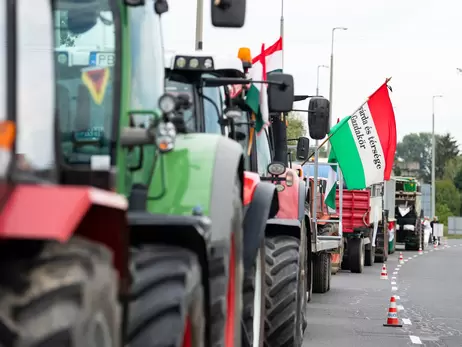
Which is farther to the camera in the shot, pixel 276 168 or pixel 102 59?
pixel 276 168

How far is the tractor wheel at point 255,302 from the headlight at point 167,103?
257cm

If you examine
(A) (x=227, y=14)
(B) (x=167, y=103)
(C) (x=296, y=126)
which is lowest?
(B) (x=167, y=103)

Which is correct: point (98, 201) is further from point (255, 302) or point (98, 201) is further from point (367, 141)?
point (367, 141)

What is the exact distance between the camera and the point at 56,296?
144 inches

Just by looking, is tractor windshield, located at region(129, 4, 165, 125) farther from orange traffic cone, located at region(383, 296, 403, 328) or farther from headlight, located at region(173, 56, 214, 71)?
orange traffic cone, located at region(383, 296, 403, 328)

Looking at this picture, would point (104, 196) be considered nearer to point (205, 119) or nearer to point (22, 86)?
point (22, 86)

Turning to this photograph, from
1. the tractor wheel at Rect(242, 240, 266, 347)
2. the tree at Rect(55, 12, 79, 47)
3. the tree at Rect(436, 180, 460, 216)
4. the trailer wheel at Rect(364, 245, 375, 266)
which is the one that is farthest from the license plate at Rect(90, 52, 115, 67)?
the tree at Rect(436, 180, 460, 216)

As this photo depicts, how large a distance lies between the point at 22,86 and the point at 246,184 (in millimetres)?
4306

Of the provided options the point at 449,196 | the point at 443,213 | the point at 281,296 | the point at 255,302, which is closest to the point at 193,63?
the point at 255,302

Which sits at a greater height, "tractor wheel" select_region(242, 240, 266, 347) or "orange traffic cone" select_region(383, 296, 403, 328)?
"tractor wheel" select_region(242, 240, 266, 347)

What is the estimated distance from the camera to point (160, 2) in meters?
6.52

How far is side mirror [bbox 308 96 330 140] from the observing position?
1154cm

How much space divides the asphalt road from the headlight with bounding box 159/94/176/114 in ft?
26.4

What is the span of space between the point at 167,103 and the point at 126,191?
46 cm
